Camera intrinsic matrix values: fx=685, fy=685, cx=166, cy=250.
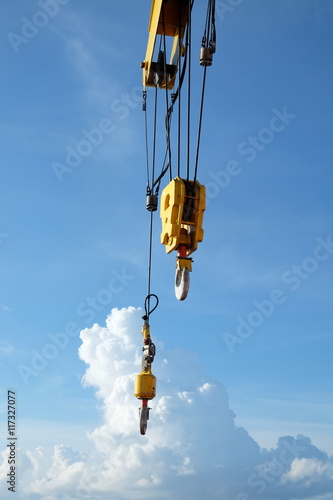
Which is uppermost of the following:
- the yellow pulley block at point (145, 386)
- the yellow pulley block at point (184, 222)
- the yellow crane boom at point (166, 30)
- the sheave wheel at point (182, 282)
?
the yellow crane boom at point (166, 30)

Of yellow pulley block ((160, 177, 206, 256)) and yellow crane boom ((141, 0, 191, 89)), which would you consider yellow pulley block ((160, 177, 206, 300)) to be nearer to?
yellow pulley block ((160, 177, 206, 256))

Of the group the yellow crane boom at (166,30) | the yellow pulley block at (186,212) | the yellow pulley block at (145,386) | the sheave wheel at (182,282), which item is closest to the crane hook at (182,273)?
the sheave wheel at (182,282)

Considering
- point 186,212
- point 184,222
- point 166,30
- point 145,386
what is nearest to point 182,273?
point 184,222

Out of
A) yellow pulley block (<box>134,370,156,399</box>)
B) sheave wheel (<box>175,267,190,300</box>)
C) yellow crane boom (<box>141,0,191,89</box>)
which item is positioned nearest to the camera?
sheave wheel (<box>175,267,190,300</box>)

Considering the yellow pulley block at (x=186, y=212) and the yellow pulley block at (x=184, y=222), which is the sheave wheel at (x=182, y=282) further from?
the yellow pulley block at (x=186, y=212)

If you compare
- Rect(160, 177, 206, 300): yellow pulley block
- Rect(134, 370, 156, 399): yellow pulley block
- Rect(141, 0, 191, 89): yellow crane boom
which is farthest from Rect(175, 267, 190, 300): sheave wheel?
Rect(141, 0, 191, 89): yellow crane boom

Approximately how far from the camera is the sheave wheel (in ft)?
28.8

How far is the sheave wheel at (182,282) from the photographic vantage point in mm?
8789

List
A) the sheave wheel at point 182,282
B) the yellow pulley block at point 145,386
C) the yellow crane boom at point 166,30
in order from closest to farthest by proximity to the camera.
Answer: the sheave wheel at point 182,282, the yellow pulley block at point 145,386, the yellow crane boom at point 166,30

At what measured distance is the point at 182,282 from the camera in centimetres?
882

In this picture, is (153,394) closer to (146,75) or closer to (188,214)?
(188,214)

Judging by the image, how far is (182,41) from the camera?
11594 millimetres

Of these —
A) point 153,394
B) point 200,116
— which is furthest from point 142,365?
point 200,116

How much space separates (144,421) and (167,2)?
6.73 meters
